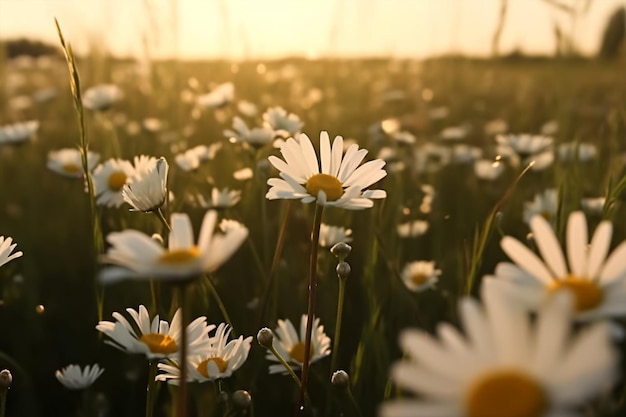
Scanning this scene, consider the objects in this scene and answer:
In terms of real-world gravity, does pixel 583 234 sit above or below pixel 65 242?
above

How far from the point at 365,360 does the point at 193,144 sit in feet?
5.35

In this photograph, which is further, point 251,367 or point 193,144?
point 193,144

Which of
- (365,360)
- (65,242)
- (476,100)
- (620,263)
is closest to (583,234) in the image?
(620,263)

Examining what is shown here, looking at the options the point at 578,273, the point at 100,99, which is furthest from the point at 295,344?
the point at 100,99

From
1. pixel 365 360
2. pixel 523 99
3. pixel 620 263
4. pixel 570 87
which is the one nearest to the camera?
pixel 620 263

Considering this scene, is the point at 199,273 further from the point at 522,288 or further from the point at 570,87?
the point at 570,87

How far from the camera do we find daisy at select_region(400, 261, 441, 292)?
1.39 meters

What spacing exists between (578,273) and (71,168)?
1.57 meters

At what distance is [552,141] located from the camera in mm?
2088

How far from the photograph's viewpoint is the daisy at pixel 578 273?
491 mm

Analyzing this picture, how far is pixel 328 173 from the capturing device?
3.02ft

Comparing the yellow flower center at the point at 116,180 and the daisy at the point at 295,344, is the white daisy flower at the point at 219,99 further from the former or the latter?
the daisy at the point at 295,344

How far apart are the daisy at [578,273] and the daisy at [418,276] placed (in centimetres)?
84

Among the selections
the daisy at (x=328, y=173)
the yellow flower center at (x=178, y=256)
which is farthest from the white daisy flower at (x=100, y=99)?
the yellow flower center at (x=178, y=256)
